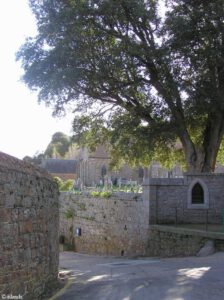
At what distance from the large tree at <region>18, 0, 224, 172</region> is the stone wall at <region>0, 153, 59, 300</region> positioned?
17.7 metres

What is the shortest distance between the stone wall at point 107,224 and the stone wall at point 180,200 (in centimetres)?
59

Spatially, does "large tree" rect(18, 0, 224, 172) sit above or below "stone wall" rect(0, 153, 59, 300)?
above

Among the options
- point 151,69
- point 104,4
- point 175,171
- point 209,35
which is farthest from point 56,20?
point 175,171

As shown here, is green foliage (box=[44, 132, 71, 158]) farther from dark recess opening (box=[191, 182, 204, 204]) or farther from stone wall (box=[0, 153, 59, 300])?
stone wall (box=[0, 153, 59, 300])

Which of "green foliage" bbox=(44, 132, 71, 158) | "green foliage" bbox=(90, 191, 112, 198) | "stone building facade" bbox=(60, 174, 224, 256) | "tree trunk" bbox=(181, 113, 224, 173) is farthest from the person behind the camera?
"green foliage" bbox=(44, 132, 71, 158)

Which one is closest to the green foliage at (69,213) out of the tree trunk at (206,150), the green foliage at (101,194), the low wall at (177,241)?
the green foliage at (101,194)

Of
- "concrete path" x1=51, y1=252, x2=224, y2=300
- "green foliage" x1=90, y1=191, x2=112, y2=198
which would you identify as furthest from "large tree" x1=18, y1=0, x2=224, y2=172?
"concrete path" x1=51, y1=252, x2=224, y2=300

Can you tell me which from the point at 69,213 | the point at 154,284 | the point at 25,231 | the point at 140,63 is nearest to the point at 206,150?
the point at 140,63

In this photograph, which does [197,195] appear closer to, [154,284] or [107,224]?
[107,224]

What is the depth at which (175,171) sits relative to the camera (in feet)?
216

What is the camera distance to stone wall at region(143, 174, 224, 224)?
972 inches

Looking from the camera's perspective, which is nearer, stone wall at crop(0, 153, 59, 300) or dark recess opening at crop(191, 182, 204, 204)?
stone wall at crop(0, 153, 59, 300)

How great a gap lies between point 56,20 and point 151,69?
5.92m

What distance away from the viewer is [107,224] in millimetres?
30312
